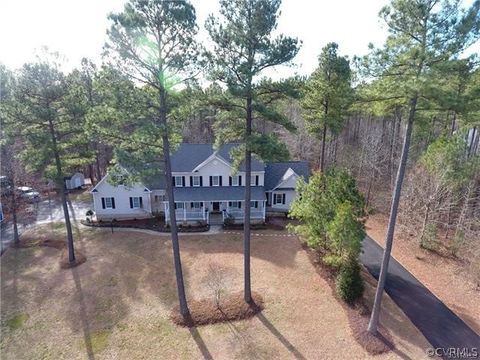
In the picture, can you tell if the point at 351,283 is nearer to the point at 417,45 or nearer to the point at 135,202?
the point at 417,45

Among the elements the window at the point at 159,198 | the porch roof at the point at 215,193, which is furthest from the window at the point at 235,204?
the window at the point at 159,198

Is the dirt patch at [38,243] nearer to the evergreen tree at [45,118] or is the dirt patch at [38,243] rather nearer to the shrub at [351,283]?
the evergreen tree at [45,118]

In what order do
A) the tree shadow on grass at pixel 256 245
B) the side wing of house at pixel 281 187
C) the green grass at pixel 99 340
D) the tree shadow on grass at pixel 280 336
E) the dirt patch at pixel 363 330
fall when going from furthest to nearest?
the side wing of house at pixel 281 187 < the tree shadow on grass at pixel 256 245 < the green grass at pixel 99 340 < the dirt patch at pixel 363 330 < the tree shadow on grass at pixel 280 336

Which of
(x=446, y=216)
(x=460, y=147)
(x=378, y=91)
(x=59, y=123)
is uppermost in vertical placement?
(x=378, y=91)

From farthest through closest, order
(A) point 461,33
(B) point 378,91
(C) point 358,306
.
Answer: (C) point 358,306, (B) point 378,91, (A) point 461,33

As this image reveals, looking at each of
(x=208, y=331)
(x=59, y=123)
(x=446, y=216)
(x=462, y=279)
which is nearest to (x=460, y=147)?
(x=446, y=216)

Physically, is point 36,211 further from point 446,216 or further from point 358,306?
point 446,216

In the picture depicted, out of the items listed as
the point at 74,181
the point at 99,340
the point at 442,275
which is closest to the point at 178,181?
the point at 99,340
